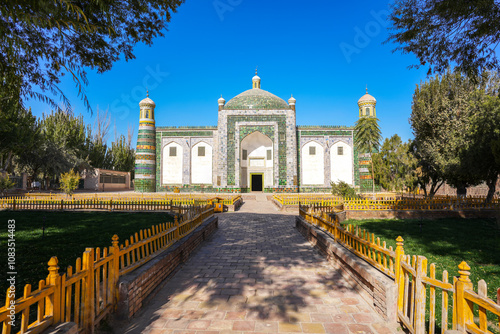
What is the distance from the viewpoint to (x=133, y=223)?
9734mm

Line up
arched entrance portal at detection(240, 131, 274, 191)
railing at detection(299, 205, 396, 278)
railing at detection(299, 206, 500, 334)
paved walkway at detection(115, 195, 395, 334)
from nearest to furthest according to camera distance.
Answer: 1. railing at detection(299, 206, 500, 334)
2. paved walkway at detection(115, 195, 395, 334)
3. railing at detection(299, 205, 396, 278)
4. arched entrance portal at detection(240, 131, 274, 191)

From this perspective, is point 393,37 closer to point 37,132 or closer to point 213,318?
point 213,318

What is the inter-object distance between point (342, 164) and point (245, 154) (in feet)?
32.2

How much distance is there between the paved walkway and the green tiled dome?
78.2 feet

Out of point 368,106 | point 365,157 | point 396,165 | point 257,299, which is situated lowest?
point 257,299

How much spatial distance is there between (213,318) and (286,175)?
24.8 m

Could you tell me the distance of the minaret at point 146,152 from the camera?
28.0 m

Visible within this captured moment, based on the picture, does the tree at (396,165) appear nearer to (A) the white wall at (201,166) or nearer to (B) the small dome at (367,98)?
(B) the small dome at (367,98)

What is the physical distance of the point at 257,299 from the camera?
150 inches

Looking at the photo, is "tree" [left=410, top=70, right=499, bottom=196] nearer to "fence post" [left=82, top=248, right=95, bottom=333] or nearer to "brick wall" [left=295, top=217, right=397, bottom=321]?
"brick wall" [left=295, top=217, right=397, bottom=321]

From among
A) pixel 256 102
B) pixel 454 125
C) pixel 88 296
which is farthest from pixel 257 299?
pixel 256 102

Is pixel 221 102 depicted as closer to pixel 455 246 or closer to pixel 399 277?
pixel 455 246

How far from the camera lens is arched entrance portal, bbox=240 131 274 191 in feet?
95.8

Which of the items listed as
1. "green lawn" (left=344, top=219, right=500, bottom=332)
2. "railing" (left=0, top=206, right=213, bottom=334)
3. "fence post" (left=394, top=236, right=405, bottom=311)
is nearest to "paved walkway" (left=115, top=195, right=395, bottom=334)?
"fence post" (left=394, top=236, right=405, bottom=311)
